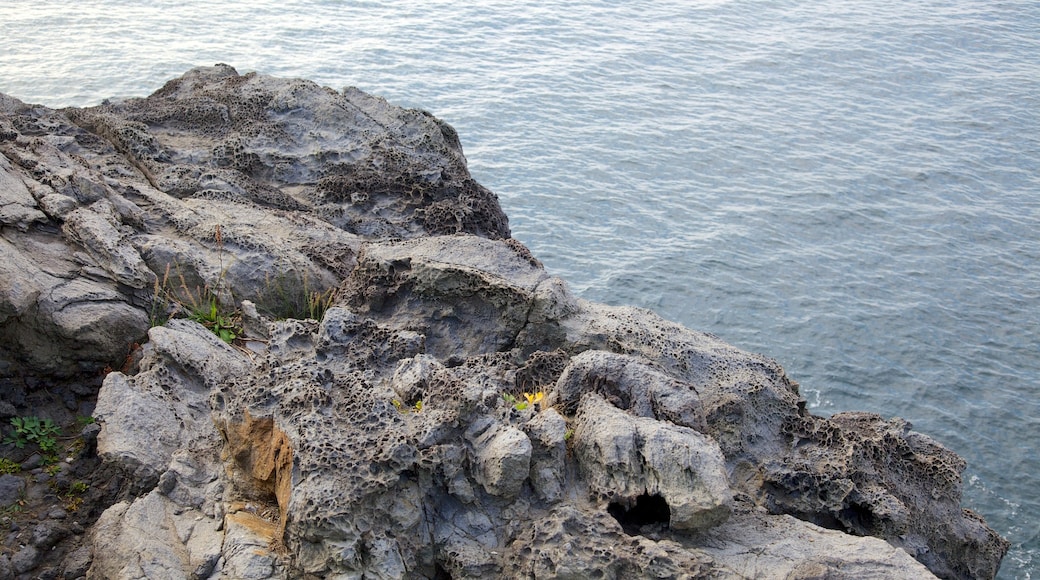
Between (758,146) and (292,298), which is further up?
(292,298)

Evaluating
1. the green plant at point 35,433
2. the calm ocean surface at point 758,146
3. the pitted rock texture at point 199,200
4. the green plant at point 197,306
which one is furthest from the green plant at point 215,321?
the calm ocean surface at point 758,146

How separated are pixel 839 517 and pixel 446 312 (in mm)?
3946

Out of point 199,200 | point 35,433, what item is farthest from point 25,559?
point 199,200

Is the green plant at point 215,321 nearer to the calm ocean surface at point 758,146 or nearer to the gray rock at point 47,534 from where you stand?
the gray rock at point 47,534

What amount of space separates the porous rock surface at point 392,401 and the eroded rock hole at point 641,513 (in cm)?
3

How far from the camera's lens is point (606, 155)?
20.7 m

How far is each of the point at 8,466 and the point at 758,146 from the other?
18580mm

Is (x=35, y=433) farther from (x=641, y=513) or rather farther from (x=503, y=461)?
(x=641, y=513)

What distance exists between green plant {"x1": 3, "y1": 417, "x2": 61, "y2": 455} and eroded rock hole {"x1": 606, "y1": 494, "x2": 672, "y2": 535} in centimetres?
457

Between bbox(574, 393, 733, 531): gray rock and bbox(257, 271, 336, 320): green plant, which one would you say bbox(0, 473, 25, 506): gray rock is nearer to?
bbox(257, 271, 336, 320): green plant

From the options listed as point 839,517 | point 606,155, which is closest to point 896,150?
point 606,155

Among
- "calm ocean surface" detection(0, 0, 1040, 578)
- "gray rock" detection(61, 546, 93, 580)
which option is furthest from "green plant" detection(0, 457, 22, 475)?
"calm ocean surface" detection(0, 0, 1040, 578)

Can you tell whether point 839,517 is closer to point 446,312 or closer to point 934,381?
point 446,312

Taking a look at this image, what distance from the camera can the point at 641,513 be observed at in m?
5.75
